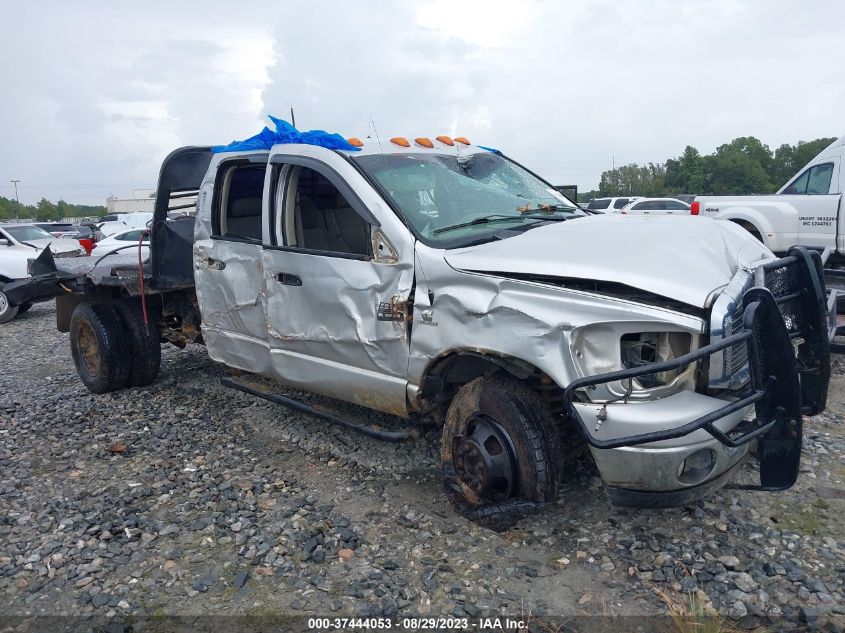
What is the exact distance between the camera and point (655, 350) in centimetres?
316

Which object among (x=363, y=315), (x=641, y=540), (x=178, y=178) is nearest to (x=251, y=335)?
(x=363, y=315)

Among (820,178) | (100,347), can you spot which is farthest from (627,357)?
(820,178)

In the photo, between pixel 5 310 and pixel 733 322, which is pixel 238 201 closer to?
pixel 733 322

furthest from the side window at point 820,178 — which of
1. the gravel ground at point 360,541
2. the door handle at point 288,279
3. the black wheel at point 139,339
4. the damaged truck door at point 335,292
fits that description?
the black wheel at point 139,339

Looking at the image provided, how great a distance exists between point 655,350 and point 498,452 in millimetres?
964

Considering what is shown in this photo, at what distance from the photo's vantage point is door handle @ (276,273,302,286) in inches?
178

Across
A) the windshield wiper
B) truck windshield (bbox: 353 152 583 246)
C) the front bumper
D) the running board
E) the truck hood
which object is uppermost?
truck windshield (bbox: 353 152 583 246)

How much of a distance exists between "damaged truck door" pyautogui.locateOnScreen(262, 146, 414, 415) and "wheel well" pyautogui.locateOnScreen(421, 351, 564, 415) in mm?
189

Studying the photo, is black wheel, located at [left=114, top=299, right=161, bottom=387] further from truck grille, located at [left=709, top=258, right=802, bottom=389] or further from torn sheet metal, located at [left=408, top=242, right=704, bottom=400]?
truck grille, located at [left=709, top=258, right=802, bottom=389]

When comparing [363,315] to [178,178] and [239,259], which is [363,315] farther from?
[178,178]

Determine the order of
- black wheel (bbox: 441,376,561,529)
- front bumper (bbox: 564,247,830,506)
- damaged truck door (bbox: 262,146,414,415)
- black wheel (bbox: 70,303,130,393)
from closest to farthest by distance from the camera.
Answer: front bumper (bbox: 564,247,830,506), black wheel (bbox: 441,376,561,529), damaged truck door (bbox: 262,146,414,415), black wheel (bbox: 70,303,130,393)

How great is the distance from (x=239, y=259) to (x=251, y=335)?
1.82 ft

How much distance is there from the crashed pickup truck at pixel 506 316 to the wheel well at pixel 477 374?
0.5 inches

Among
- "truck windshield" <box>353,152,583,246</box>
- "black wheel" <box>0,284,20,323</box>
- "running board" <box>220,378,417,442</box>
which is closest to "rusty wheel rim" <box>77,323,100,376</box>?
"running board" <box>220,378,417,442</box>
